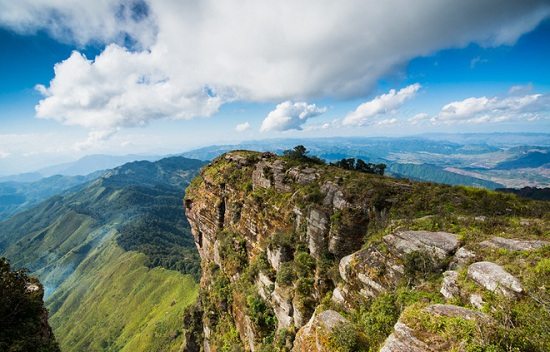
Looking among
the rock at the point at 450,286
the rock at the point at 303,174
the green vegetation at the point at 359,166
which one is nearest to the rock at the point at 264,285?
the rock at the point at 303,174

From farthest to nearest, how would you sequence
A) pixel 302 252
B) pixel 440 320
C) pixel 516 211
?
pixel 302 252
pixel 516 211
pixel 440 320

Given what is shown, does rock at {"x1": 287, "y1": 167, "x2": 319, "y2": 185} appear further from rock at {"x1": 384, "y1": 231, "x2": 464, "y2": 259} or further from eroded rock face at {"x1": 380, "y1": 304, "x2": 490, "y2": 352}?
eroded rock face at {"x1": 380, "y1": 304, "x2": 490, "y2": 352}

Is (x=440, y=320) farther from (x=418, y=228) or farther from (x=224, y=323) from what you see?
(x=224, y=323)

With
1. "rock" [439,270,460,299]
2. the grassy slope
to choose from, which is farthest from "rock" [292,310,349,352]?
the grassy slope

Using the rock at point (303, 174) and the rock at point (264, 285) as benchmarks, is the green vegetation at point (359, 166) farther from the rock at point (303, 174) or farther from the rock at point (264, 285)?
the rock at point (264, 285)

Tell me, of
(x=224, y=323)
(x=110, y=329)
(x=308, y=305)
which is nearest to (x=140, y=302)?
(x=110, y=329)

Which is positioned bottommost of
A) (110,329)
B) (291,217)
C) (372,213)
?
(110,329)
